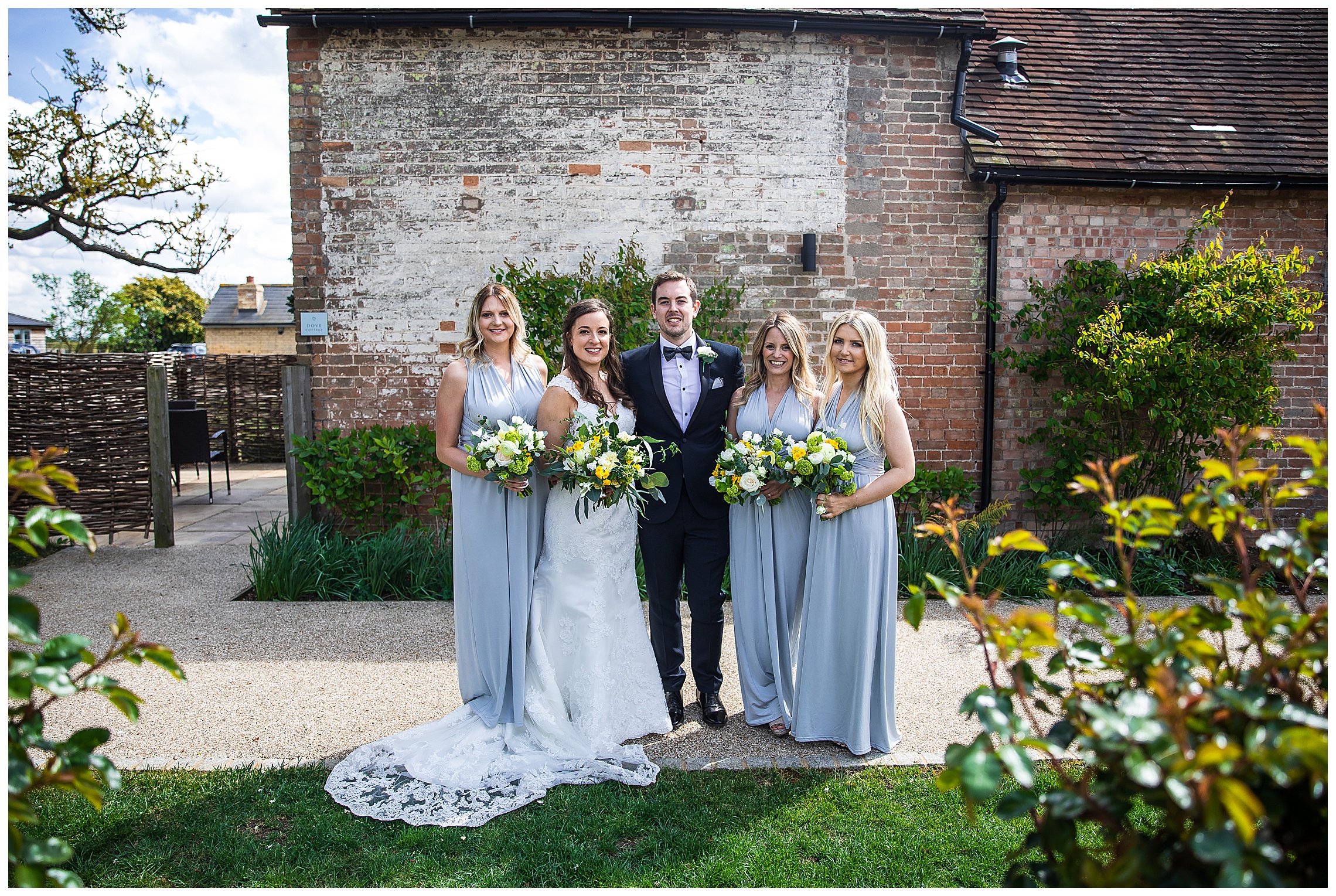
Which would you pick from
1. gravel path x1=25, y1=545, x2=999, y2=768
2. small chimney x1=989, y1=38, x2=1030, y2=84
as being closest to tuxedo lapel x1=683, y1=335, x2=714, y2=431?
gravel path x1=25, y1=545, x2=999, y2=768

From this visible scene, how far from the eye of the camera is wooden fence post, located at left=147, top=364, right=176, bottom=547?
8.12 m

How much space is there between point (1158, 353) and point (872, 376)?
3.86 meters

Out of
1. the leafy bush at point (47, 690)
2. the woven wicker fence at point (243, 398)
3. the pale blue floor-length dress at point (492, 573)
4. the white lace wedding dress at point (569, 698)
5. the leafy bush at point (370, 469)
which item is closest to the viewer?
the leafy bush at point (47, 690)

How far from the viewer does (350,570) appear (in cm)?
658

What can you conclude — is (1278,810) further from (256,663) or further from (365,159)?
(365,159)

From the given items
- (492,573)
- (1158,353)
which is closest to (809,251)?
(1158,353)

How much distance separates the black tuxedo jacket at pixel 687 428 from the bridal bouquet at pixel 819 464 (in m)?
0.49

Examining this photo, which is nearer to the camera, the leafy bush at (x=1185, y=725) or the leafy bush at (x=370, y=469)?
the leafy bush at (x=1185, y=725)

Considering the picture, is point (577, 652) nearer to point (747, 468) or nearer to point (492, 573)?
point (492, 573)

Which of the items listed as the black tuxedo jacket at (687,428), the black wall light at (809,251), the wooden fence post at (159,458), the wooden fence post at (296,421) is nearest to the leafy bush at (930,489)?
the black wall light at (809,251)

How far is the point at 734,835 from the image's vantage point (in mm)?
3123

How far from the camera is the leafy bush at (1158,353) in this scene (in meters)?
6.45

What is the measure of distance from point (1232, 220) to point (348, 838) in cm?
854

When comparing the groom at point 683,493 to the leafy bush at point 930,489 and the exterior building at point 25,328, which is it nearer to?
the leafy bush at point 930,489
